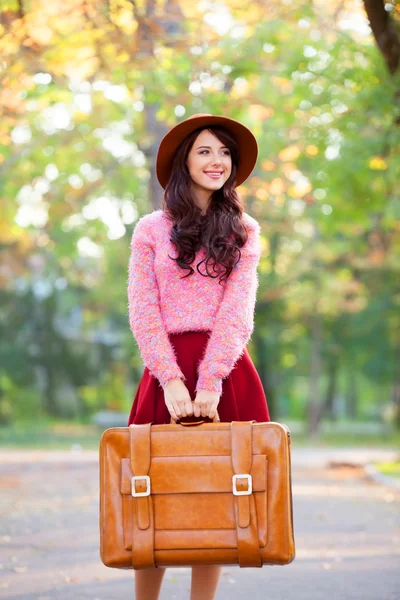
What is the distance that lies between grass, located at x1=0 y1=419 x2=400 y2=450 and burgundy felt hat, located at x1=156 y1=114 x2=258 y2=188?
73.3ft

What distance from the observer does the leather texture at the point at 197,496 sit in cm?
404

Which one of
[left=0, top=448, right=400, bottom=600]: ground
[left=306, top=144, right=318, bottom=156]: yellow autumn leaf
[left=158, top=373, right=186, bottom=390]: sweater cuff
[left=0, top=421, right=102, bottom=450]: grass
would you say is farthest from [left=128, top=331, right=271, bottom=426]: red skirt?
[left=0, top=421, right=102, bottom=450]: grass

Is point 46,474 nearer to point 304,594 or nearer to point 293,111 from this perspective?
point 293,111

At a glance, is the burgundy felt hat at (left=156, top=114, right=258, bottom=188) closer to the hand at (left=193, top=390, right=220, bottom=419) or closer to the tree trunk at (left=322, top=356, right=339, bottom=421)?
the hand at (left=193, top=390, right=220, bottom=419)

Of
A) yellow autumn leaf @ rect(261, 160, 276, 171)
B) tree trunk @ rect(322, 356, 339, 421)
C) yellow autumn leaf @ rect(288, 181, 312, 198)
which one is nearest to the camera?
yellow autumn leaf @ rect(261, 160, 276, 171)

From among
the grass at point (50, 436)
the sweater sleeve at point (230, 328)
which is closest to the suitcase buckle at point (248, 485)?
the sweater sleeve at point (230, 328)

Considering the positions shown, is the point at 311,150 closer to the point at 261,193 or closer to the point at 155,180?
the point at 155,180

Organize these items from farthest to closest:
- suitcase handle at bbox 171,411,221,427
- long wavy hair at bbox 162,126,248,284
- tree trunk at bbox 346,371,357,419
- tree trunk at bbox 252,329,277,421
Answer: tree trunk at bbox 346,371,357,419 < tree trunk at bbox 252,329,277,421 < long wavy hair at bbox 162,126,248,284 < suitcase handle at bbox 171,411,221,427

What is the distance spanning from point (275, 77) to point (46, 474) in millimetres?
6741

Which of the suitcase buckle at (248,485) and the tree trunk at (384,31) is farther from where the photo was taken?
the tree trunk at (384,31)

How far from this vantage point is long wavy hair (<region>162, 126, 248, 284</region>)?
4.37 m

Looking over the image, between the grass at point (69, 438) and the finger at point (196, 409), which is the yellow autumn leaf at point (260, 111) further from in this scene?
the finger at point (196, 409)

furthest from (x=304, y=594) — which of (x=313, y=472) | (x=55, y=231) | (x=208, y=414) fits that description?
(x=55, y=231)

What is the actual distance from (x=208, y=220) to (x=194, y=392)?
686 millimetres
